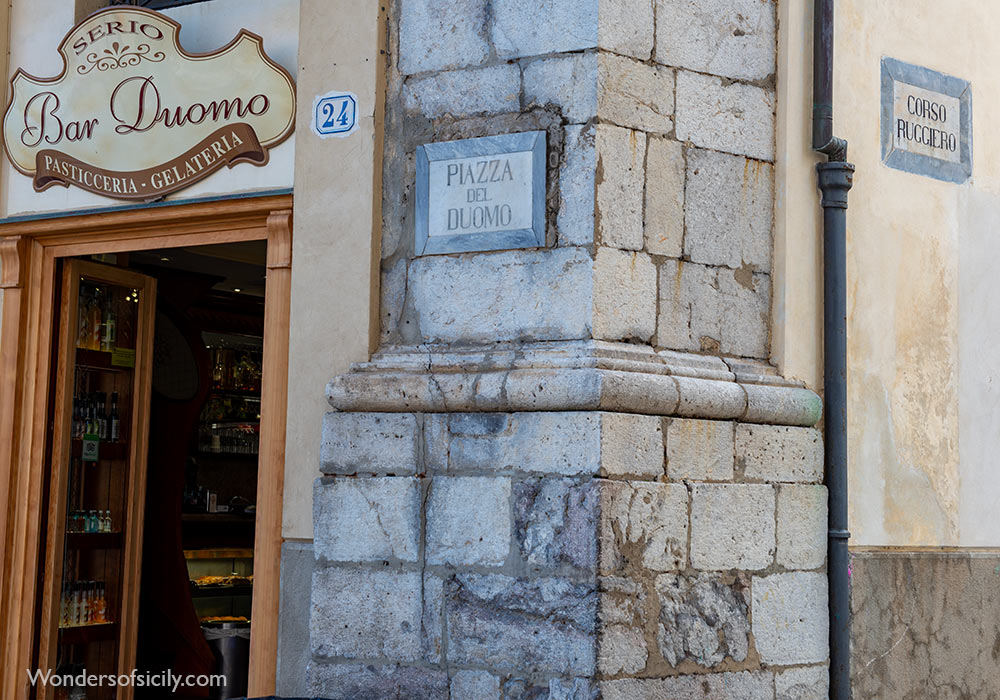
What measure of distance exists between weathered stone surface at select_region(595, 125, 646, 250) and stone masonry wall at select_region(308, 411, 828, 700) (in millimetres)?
631

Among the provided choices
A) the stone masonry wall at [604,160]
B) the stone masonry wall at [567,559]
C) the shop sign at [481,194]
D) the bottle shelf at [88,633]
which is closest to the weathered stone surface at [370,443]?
the stone masonry wall at [567,559]

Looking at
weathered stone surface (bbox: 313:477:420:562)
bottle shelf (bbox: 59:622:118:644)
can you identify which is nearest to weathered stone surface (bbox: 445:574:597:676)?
weathered stone surface (bbox: 313:477:420:562)

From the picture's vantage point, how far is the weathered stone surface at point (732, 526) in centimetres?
471

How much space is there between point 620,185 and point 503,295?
0.54 m

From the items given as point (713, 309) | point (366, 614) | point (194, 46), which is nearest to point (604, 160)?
point (713, 309)

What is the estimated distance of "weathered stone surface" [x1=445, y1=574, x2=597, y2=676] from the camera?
173 inches

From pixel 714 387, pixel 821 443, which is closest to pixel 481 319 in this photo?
pixel 714 387

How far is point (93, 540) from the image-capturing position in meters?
6.93

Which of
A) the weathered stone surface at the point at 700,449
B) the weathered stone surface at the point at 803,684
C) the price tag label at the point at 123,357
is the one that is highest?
the price tag label at the point at 123,357

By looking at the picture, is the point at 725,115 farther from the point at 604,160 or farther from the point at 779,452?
the point at 779,452

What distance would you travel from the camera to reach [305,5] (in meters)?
5.41

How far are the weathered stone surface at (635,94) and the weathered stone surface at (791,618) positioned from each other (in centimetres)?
162

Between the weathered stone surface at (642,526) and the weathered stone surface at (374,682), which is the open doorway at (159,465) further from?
the weathered stone surface at (642,526)

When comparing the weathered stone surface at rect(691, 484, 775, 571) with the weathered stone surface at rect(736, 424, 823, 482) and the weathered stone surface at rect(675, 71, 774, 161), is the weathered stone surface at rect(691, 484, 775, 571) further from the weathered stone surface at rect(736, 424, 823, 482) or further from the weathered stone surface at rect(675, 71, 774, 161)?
the weathered stone surface at rect(675, 71, 774, 161)
